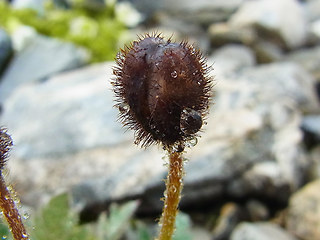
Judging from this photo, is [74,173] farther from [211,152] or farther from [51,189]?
[211,152]

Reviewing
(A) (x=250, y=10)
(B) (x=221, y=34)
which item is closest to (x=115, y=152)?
(B) (x=221, y=34)

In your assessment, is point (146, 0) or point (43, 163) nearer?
point (43, 163)

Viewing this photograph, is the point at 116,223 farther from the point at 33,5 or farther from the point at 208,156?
the point at 33,5

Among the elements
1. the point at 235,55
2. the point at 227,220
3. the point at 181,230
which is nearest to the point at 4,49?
the point at 235,55

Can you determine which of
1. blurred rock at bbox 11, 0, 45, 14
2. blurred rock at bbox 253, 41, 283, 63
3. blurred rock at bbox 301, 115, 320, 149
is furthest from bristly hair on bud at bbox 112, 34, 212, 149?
blurred rock at bbox 11, 0, 45, 14

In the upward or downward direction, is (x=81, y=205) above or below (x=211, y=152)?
below

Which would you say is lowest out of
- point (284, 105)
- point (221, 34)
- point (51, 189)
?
point (51, 189)

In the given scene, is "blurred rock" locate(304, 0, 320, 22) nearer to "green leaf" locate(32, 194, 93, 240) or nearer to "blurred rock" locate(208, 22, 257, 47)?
"blurred rock" locate(208, 22, 257, 47)
